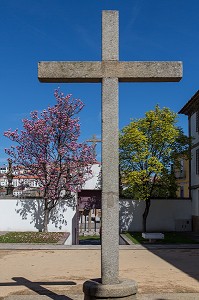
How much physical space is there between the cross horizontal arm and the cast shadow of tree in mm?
18535

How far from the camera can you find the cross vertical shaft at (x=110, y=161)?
5.92 meters

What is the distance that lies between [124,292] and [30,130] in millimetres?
18732

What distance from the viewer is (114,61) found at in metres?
6.25

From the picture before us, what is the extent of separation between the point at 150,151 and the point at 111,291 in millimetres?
19638

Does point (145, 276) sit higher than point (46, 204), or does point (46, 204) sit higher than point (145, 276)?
point (46, 204)

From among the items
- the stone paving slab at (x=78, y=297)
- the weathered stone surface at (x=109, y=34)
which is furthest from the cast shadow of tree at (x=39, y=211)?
the weathered stone surface at (x=109, y=34)

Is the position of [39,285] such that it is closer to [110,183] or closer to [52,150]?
[110,183]

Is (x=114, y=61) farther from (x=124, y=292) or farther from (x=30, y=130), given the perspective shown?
(x=30, y=130)

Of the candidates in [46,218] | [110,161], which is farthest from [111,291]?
[46,218]

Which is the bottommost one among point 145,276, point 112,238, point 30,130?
point 145,276

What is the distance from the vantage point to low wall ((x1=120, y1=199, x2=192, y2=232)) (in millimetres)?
27141

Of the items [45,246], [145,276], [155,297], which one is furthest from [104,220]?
[45,246]

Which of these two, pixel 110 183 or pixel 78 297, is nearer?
pixel 110 183

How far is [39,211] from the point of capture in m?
24.2
